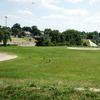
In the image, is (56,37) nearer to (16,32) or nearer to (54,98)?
(16,32)

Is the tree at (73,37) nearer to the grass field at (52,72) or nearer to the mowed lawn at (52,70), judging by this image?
the mowed lawn at (52,70)

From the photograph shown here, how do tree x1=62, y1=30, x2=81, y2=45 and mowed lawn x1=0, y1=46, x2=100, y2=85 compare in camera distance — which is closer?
mowed lawn x1=0, y1=46, x2=100, y2=85

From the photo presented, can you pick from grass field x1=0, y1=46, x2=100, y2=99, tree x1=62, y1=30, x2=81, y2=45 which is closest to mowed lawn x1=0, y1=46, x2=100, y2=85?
grass field x1=0, y1=46, x2=100, y2=99

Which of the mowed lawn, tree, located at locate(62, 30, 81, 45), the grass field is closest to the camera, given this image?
the grass field

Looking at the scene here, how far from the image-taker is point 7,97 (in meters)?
11.8

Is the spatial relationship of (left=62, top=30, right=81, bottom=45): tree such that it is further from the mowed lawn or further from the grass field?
the grass field

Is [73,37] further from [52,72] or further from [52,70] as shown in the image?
[52,72]

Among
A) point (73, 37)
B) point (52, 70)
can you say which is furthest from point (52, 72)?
point (73, 37)

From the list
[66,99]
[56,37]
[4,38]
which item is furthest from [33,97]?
[56,37]

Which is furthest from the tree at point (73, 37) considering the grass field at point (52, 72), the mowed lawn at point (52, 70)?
the grass field at point (52, 72)

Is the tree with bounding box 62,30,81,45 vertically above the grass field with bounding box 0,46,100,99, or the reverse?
the tree with bounding box 62,30,81,45

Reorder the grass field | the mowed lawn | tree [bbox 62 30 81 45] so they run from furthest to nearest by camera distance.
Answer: tree [bbox 62 30 81 45], the mowed lawn, the grass field

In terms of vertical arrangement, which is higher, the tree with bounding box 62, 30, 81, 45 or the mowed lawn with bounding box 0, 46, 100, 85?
the tree with bounding box 62, 30, 81, 45

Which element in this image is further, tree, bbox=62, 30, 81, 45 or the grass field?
tree, bbox=62, 30, 81, 45
